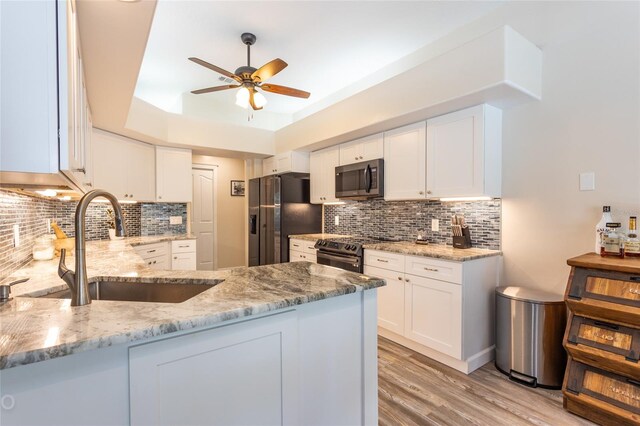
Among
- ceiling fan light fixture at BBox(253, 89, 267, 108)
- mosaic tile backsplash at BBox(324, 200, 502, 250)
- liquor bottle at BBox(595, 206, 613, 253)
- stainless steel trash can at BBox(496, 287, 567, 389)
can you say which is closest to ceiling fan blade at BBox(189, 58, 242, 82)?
ceiling fan light fixture at BBox(253, 89, 267, 108)

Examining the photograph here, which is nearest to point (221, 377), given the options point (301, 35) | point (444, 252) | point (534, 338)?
point (444, 252)

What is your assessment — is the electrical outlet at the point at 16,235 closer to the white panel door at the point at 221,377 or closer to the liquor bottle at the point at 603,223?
the white panel door at the point at 221,377

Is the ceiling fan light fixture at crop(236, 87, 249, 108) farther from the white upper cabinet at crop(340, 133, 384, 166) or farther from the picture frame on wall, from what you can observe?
the picture frame on wall

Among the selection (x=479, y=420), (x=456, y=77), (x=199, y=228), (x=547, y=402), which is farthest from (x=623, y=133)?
(x=199, y=228)

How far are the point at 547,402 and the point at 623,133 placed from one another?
1.89 metres

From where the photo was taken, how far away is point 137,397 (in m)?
0.88

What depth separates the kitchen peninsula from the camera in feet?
2.61

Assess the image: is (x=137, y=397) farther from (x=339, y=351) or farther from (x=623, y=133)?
(x=623, y=133)

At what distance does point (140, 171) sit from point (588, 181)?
464cm

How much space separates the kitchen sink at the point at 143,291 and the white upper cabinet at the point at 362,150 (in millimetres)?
2538

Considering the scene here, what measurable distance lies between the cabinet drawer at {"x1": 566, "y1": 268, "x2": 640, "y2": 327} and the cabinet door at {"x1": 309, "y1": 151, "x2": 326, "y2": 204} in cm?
293

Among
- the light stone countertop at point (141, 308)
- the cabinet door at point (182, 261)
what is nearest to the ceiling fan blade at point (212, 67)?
the light stone countertop at point (141, 308)

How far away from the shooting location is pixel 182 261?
4082 millimetres

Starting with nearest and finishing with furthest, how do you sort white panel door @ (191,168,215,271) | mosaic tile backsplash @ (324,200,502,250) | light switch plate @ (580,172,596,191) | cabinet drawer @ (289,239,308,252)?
light switch plate @ (580,172,596,191)
mosaic tile backsplash @ (324,200,502,250)
cabinet drawer @ (289,239,308,252)
white panel door @ (191,168,215,271)
